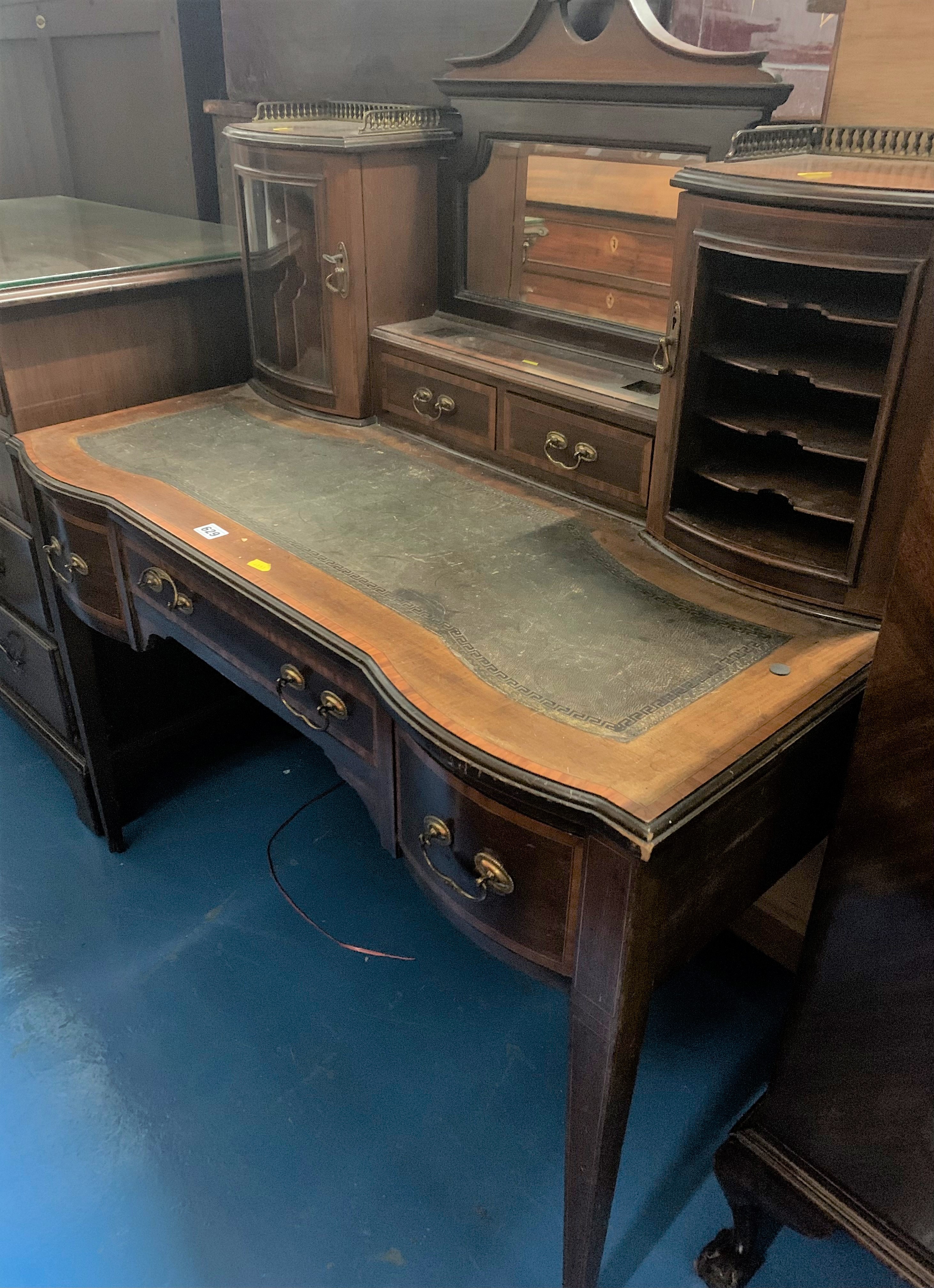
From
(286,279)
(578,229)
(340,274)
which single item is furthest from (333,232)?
(578,229)

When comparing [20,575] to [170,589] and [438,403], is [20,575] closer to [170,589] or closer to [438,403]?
[170,589]

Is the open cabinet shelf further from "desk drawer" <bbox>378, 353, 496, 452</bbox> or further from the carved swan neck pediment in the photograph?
"desk drawer" <bbox>378, 353, 496, 452</bbox>

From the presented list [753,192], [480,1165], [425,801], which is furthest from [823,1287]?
[753,192]

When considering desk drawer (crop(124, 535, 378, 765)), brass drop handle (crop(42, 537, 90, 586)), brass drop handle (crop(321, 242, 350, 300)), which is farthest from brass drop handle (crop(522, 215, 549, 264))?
brass drop handle (crop(42, 537, 90, 586))

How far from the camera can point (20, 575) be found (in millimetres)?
2227

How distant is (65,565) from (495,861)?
3.92 ft

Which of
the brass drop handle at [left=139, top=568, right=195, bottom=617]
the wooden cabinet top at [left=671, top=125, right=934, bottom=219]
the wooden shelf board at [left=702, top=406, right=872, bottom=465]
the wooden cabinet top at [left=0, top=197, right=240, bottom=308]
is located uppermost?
the wooden cabinet top at [left=671, top=125, right=934, bottom=219]

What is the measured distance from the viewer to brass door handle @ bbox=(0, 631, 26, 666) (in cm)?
234

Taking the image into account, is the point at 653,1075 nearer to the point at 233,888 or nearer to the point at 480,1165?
the point at 480,1165

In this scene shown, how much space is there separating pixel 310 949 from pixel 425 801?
3.23ft

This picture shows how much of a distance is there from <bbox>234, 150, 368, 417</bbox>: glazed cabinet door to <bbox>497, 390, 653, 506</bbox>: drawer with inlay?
0.42m

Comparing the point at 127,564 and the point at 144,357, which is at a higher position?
the point at 144,357

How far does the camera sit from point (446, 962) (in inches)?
79.9

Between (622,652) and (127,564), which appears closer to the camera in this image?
(622,652)
